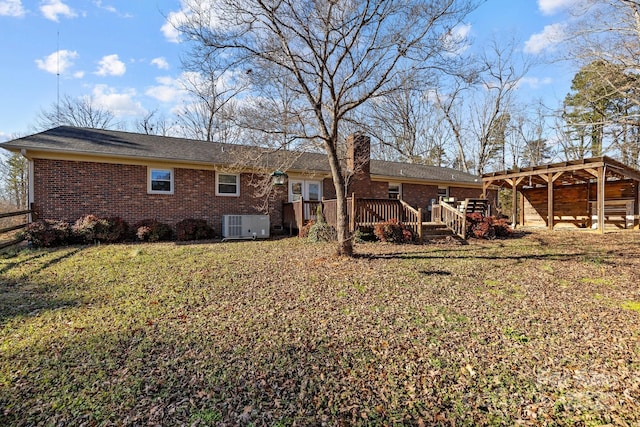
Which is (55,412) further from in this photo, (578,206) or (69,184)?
(578,206)

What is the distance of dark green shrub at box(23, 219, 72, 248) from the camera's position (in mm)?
9116

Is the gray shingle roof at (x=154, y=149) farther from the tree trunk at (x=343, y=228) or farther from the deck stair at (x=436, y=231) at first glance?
the deck stair at (x=436, y=231)

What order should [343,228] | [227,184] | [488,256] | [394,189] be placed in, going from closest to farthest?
[343,228]
[488,256]
[227,184]
[394,189]

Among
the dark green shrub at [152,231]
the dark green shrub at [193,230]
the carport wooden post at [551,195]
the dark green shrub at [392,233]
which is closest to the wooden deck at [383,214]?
the dark green shrub at [392,233]

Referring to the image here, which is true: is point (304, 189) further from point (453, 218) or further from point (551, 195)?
point (551, 195)

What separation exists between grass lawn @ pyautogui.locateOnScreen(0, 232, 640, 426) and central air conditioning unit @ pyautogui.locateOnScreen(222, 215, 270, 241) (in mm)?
4210

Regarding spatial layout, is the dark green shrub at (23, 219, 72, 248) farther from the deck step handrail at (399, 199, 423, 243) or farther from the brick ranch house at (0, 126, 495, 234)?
the deck step handrail at (399, 199, 423, 243)

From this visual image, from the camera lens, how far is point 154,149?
1191 centimetres

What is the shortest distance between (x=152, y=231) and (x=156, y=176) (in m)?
2.30

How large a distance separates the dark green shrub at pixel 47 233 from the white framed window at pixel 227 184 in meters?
4.96

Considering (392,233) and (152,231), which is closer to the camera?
(392,233)

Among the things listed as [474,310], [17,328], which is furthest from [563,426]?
[17,328]

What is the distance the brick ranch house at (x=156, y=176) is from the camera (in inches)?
396

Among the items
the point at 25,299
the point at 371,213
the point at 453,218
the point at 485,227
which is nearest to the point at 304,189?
the point at 371,213
